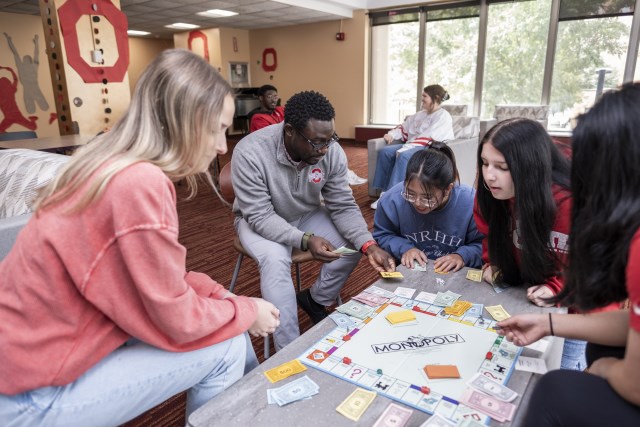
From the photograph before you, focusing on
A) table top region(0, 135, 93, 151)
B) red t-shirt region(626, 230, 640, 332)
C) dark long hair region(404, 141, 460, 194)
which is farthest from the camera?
table top region(0, 135, 93, 151)

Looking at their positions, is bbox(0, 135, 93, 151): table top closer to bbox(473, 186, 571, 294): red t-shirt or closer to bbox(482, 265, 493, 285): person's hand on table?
bbox(482, 265, 493, 285): person's hand on table

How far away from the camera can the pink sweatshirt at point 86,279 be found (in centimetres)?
86

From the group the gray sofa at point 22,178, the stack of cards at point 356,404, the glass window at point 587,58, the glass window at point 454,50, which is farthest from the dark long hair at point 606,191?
the glass window at point 454,50

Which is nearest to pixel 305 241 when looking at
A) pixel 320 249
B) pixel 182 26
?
pixel 320 249

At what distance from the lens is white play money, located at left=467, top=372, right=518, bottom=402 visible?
0.93 m

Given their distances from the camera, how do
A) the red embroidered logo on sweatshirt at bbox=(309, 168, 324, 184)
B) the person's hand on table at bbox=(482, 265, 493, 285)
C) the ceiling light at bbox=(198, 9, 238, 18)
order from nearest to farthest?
the person's hand on table at bbox=(482, 265, 493, 285)
the red embroidered logo on sweatshirt at bbox=(309, 168, 324, 184)
the ceiling light at bbox=(198, 9, 238, 18)

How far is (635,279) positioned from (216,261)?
2819 millimetres

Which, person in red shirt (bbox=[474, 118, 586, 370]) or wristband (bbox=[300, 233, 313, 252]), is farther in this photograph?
wristband (bbox=[300, 233, 313, 252])

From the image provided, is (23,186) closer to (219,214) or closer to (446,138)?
(219,214)

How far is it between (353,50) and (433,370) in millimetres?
8856

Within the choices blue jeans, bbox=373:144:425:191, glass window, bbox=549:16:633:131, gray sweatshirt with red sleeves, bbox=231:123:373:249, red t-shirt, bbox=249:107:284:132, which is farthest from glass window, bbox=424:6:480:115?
gray sweatshirt with red sleeves, bbox=231:123:373:249

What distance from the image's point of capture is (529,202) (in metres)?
1.39

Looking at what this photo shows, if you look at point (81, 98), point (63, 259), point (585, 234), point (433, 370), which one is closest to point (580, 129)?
point (585, 234)

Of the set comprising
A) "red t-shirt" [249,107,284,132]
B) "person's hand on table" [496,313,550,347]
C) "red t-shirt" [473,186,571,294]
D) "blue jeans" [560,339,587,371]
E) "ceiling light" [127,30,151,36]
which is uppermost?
"ceiling light" [127,30,151,36]
